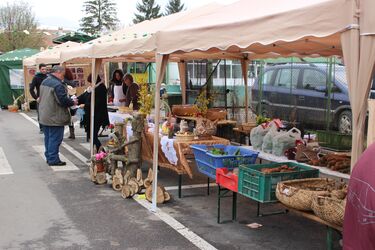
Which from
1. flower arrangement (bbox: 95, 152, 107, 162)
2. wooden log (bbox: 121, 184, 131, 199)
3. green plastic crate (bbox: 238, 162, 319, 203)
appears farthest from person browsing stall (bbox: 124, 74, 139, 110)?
green plastic crate (bbox: 238, 162, 319, 203)

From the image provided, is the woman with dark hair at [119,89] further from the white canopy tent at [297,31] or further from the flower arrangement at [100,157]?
the white canopy tent at [297,31]

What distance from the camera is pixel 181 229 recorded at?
5191 millimetres

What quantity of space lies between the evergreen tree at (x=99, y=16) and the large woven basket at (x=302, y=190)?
57.8m

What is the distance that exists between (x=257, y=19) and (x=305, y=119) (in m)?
9.28

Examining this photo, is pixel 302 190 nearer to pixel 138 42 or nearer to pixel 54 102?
pixel 138 42

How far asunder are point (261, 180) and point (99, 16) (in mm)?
59179

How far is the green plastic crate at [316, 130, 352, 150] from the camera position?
6.19 metres

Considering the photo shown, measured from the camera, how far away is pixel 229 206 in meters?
6.11

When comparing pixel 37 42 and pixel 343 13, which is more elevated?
pixel 37 42

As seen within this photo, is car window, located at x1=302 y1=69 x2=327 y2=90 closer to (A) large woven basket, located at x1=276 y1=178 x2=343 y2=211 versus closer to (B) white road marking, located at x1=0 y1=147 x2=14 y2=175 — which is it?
(B) white road marking, located at x1=0 y1=147 x2=14 y2=175

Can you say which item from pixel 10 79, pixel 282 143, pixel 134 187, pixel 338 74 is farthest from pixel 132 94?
pixel 10 79

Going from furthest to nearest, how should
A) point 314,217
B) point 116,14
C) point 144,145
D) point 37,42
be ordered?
point 116,14
point 37,42
point 144,145
point 314,217

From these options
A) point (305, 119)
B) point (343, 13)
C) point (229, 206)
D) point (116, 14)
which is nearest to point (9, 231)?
point (229, 206)

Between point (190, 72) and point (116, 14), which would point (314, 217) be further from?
point (116, 14)
